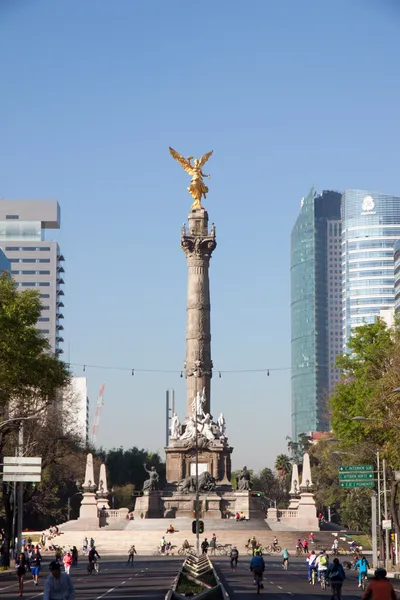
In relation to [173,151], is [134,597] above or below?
below

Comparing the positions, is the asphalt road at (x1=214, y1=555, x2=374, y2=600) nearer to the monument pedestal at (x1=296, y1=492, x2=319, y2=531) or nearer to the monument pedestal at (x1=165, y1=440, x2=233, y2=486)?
the monument pedestal at (x1=296, y1=492, x2=319, y2=531)

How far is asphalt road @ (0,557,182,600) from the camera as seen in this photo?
41.2 meters

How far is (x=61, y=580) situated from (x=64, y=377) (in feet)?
136

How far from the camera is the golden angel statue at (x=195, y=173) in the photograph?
122812 mm

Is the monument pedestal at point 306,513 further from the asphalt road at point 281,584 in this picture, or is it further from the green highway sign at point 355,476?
the green highway sign at point 355,476

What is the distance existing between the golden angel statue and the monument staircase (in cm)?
3805

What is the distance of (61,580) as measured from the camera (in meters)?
20.8

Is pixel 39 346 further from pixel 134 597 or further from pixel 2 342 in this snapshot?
pixel 134 597

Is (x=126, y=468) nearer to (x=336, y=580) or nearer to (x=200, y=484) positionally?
(x=200, y=484)

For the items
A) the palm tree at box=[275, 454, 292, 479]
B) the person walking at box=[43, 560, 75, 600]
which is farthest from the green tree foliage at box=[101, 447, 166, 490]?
the person walking at box=[43, 560, 75, 600]

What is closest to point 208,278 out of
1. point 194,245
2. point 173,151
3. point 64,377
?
point 194,245

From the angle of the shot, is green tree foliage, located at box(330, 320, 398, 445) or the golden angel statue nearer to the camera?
green tree foliage, located at box(330, 320, 398, 445)

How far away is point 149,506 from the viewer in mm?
105500

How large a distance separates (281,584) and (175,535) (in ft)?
142
